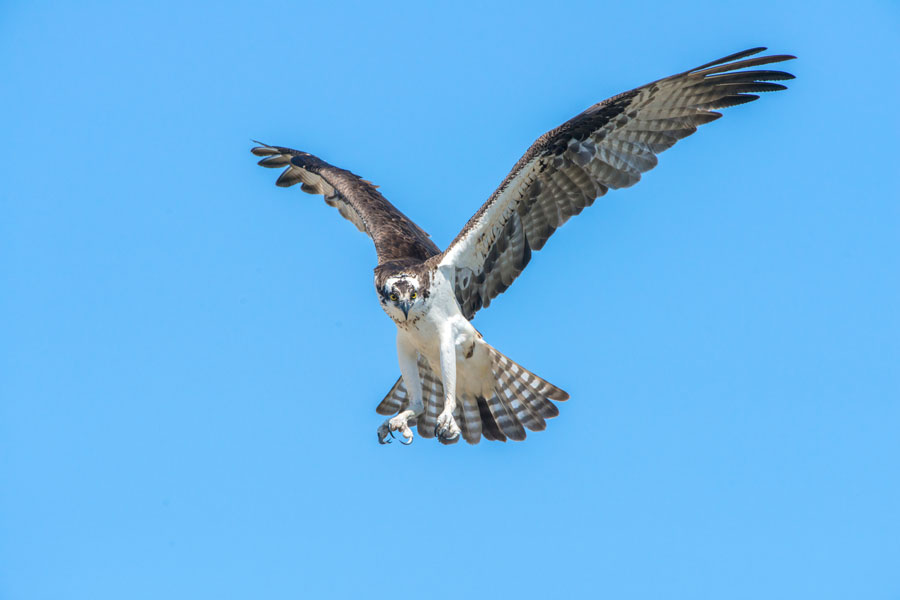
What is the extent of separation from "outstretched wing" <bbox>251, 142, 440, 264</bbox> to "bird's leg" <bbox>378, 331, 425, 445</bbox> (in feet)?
3.05

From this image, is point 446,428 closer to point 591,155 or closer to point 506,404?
point 506,404

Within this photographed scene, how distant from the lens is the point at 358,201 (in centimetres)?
1291

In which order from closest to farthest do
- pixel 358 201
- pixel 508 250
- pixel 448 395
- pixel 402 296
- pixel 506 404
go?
pixel 402 296
pixel 448 395
pixel 508 250
pixel 506 404
pixel 358 201

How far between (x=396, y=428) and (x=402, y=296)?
1.34 m

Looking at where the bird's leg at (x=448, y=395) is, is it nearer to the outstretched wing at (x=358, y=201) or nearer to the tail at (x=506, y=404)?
the tail at (x=506, y=404)

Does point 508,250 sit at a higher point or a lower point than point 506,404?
higher

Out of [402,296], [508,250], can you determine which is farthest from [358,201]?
[402,296]

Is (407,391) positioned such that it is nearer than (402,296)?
No

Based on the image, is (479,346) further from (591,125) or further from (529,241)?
(591,125)

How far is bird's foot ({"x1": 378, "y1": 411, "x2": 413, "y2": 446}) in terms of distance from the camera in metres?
10.8

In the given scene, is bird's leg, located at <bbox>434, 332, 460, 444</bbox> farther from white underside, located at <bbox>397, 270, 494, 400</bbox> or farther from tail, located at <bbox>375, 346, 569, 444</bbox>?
tail, located at <bbox>375, 346, 569, 444</bbox>

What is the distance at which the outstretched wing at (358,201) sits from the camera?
11914 mm

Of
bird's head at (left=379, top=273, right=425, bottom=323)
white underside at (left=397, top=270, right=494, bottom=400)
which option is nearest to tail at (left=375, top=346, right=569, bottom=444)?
white underside at (left=397, top=270, right=494, bottom=400)

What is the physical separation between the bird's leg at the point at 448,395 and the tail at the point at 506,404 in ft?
2.98
